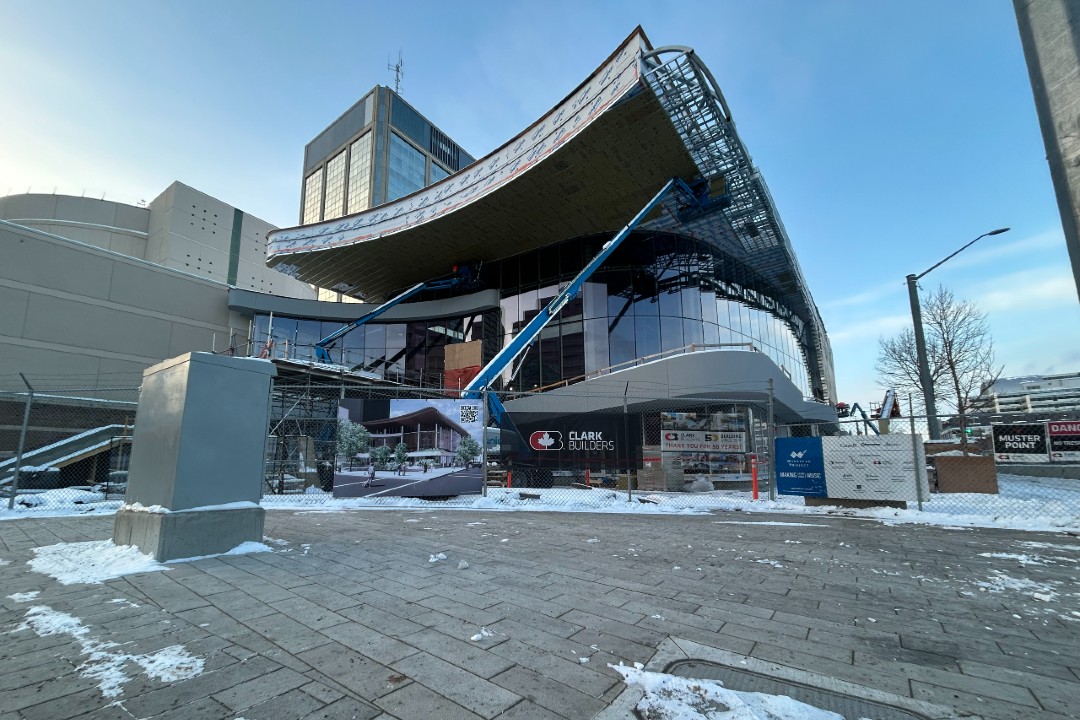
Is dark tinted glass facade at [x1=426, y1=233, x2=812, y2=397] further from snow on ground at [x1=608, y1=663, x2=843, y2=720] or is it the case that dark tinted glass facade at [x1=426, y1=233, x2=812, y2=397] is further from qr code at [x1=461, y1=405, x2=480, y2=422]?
snow on ground at [x1=608, y1=663, x2=843, y2=720]

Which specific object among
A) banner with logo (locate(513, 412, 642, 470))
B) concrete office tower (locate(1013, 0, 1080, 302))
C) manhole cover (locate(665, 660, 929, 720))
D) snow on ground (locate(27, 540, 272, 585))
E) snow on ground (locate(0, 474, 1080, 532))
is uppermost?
concrete office tower (locate(1013, 0, 1080, 302))

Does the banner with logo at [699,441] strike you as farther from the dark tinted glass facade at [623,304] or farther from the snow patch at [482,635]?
the snow patch at [482,635]

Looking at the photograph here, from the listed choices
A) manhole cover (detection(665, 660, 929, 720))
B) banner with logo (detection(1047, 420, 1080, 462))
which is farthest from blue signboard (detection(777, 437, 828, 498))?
manhole cover (detection(665, 660, 929, 720))

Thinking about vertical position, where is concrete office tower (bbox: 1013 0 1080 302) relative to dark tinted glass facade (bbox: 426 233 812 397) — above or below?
below

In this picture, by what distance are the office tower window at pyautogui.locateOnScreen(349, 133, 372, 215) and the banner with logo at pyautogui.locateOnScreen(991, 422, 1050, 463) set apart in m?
73.9

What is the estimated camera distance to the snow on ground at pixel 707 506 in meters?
9.69

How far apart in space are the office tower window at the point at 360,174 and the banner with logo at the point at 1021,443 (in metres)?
73.9

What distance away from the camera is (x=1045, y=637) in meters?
3.53

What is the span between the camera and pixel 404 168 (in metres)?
77.1

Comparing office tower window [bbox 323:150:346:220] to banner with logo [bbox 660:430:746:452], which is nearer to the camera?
banner with logo [bbox 660:430:746:452]

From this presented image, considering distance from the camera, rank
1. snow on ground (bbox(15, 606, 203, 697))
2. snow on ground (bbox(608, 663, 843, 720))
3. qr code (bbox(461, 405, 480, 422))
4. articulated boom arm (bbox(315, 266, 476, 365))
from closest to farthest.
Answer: snow on ground (bbox(608, 663, 843, 720)), snow on ground (bbox(15, 606, 203, 697)), qr code (bbox(461, 405, 480, 422)), articulated boom arm (bbox(315, 266, 476, 365))

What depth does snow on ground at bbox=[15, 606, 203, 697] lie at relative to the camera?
8.63ft

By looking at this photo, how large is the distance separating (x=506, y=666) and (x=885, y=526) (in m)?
9.39

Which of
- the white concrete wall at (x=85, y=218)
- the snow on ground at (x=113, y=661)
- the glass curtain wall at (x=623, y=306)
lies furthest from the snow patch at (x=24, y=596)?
the white concrete wall at (x=85, y=218)
